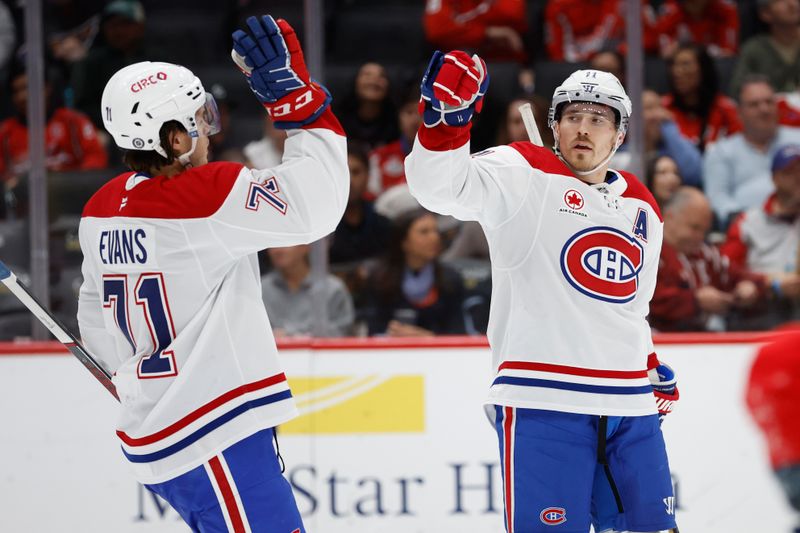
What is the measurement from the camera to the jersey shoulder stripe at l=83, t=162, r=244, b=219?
7.41 feet

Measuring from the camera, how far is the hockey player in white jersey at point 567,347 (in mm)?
2447

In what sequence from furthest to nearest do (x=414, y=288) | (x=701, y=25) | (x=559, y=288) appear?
(x=701, y=25), (x=414, y=288), (x=559, y=288)

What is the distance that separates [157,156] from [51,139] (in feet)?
5.89

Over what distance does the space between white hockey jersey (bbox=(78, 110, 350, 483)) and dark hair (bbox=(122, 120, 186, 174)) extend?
27 mm

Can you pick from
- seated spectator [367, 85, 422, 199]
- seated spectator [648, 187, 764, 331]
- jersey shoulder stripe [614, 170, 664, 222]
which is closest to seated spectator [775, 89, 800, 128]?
seated spectator [648, 187, 764, 331]

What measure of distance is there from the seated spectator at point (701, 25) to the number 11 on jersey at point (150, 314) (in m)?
2.48

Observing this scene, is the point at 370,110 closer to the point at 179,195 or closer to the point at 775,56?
the point at 775,56

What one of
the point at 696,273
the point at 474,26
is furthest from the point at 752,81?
the point at 474,26

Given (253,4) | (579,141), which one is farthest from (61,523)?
(579,141)

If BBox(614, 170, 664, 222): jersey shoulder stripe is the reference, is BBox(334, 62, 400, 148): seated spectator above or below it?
above

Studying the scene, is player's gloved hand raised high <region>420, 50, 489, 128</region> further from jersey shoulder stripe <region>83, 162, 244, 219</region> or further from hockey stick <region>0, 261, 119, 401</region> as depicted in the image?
hockey stick <region>0, 261, 119, 401</region>

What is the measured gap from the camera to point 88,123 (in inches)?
163

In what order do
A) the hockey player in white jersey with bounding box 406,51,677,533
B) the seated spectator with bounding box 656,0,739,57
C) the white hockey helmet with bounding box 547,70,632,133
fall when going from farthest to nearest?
the seated spectator with bounding box 656,0,739,57
the white hockey helmet with bounding box 547,70,632,133
the hockey player in white jersey with bounding box 406,51,677,533

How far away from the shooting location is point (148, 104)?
2.29m
